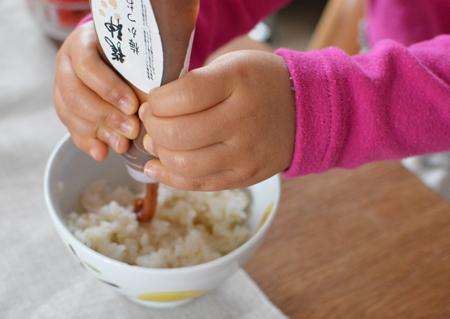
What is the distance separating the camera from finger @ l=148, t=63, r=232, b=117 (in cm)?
32

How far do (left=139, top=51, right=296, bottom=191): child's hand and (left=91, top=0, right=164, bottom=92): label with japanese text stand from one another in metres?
0.02

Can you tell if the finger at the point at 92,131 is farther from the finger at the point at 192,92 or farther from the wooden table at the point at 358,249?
the wooden table at the point at 358,249

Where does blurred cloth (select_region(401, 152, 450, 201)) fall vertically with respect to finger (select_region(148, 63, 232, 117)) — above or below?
below

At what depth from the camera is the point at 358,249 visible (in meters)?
0.54

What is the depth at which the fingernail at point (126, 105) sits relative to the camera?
375 millimetres

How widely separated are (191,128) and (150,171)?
79 millimetres

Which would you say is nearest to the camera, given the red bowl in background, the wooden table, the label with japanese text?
the label with japanese text

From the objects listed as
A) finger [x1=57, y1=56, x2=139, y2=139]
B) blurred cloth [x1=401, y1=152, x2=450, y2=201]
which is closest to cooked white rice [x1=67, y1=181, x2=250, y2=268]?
finger [x1=57, y1=56, x2=139, y2=139]

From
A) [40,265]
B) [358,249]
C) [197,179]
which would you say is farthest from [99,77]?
[358,249]

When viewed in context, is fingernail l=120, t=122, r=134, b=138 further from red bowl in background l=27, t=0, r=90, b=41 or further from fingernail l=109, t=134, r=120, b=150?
red bowl in background l=27, t=0, r=90, b=41

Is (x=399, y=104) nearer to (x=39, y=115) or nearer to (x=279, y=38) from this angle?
(x=39, y=115)

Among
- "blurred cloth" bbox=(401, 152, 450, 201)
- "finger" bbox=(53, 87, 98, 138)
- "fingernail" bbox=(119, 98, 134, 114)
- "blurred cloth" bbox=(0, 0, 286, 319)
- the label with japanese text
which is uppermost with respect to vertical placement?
the label with japanese text

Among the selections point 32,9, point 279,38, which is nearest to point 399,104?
point 32,9

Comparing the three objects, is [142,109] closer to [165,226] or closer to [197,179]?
[197,179]
